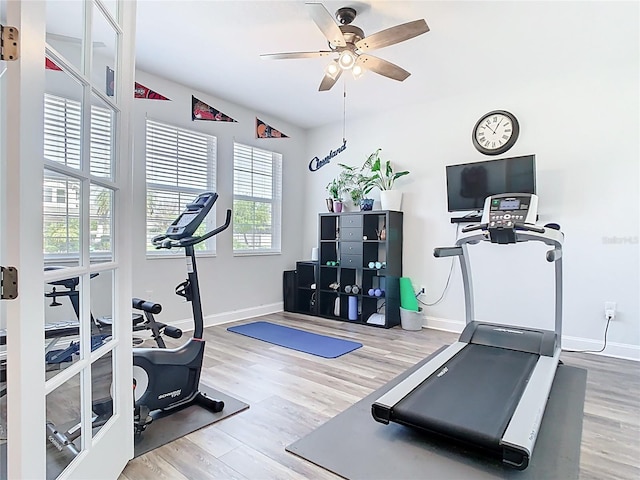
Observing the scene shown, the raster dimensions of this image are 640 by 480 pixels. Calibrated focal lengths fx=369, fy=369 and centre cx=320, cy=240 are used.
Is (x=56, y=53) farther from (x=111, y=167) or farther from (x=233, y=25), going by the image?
(x=233, y=25)

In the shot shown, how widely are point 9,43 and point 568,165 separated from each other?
4.29m

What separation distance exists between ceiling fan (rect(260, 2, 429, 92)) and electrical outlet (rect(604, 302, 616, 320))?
9.40ft

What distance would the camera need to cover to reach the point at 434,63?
11.6 ft

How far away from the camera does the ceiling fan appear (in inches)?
93.7

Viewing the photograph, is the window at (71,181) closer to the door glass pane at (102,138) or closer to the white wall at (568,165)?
the door glass pane at (102,138)

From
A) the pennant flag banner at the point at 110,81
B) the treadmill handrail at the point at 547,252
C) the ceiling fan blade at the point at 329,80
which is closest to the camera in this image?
the pennant flag banner at the point at 110,81

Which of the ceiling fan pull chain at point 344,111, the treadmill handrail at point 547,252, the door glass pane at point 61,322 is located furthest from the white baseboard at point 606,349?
the door glass pane at point 61,322

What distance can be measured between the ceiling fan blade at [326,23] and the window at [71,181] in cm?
137

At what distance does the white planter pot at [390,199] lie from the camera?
4680 millimetres

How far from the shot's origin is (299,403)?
243cm

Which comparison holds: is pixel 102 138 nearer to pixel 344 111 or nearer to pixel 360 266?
pixel 360 266

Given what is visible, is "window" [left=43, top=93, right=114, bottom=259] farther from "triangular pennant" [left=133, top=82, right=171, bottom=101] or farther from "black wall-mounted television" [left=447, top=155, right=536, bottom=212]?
"black wall-mounted television" [left=447, top=155, right=536, bottom=212]

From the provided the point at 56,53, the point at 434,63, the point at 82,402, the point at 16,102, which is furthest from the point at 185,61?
the point at 82,402

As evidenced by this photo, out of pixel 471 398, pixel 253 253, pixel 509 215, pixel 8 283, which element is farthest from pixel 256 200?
pixel 8 283
